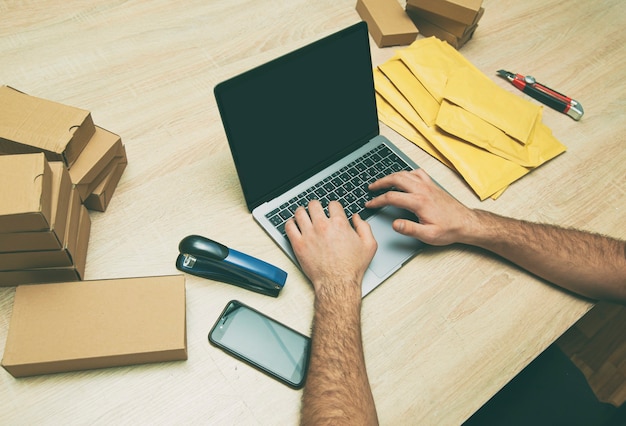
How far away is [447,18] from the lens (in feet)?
3.91

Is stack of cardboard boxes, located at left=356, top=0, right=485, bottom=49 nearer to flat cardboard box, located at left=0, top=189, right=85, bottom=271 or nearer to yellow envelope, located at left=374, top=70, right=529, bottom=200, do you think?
yellow envelope, located at left=374, top=70, right=529, bottom=200

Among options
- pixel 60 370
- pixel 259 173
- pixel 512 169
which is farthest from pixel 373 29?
→ pixel 60 370

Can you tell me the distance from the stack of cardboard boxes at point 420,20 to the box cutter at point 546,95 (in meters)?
0.17

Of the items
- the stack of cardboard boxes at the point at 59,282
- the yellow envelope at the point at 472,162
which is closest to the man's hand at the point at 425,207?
the yellow envelope at the point at 472,162

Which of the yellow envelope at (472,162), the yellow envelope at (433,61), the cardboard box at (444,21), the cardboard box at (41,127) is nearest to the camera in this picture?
the cardboard box at (41,127)

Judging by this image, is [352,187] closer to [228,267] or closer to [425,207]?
[425,207]

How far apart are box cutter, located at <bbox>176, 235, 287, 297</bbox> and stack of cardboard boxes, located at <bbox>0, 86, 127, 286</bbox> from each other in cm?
18

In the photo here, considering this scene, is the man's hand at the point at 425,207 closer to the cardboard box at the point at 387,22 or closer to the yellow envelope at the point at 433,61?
the yellow envelope at the point at 433,61

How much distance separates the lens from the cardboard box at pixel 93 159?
77cm

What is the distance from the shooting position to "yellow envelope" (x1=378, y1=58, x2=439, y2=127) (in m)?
1.04

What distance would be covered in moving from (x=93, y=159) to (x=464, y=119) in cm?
80

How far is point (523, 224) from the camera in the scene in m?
0.88

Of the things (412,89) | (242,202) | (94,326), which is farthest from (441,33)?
(94,326)

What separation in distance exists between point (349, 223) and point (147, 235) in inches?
15.0
